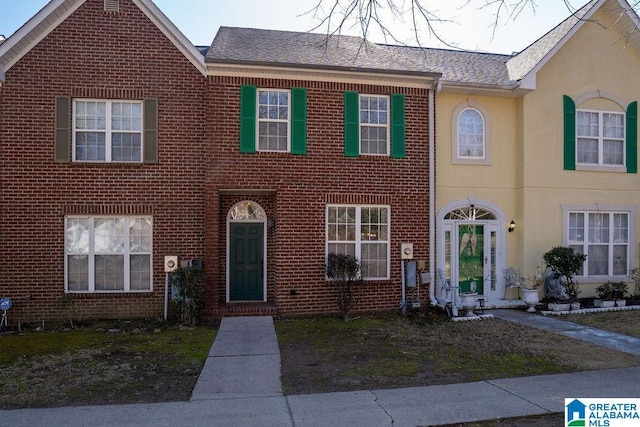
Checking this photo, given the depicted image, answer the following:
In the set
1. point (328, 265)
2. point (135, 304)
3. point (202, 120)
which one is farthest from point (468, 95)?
point (135, 304)

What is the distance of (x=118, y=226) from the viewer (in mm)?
10875

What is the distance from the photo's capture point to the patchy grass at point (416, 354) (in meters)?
6.65

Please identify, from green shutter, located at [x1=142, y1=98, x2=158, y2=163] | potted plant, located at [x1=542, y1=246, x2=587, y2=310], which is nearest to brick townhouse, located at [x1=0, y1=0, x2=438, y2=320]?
green shutter, located at [x1=142, y1=98, x2=158, y2=163]

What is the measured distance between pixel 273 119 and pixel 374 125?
2439 millimetres

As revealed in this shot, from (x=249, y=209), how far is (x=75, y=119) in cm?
434

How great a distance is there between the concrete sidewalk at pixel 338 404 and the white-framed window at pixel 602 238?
664 centimetres

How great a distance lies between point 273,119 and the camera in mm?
11242

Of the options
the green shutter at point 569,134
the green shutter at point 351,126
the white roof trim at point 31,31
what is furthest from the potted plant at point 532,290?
the white roof trim at point 31,31

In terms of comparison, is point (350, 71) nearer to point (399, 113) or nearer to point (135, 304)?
point (399, 113)

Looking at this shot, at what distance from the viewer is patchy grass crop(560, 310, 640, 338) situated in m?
9.95

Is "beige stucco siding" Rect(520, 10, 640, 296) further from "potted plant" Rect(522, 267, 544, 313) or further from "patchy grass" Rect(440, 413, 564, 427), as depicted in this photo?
"patchy grass" Rect(440, 413, 564, 427)

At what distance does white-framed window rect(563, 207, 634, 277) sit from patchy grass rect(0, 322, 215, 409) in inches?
387

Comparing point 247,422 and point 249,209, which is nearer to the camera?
point 247,422

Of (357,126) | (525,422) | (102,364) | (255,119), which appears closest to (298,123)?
(255,119)
